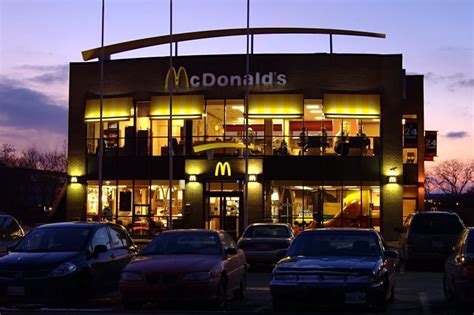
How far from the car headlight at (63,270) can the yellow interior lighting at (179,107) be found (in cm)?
2460

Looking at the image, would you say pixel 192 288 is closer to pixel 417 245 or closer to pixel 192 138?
pixel 417 245

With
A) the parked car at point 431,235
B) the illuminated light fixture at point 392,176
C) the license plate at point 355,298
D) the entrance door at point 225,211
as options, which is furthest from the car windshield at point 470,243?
the entrance door at point 225,211

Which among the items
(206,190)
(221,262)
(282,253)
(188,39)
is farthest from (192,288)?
(188,39)

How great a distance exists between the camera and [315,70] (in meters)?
39.4

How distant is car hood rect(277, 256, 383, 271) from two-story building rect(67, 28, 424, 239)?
2346cm

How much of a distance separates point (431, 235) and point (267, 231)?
5.05 metres

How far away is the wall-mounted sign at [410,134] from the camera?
43491mm

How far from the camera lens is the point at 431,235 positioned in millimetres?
25281

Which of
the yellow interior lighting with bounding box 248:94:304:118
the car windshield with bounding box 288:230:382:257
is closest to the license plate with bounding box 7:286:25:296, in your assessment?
the car windshield with bounding box 288:230:382:257

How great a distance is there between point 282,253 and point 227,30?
30.2 m

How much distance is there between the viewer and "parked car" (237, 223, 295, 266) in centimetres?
2462

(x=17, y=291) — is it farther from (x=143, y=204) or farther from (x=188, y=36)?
(x=188, y=36)

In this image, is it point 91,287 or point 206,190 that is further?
point 206,190

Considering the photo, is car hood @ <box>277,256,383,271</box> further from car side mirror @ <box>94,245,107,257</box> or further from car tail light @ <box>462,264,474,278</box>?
car side mirror @ <box>94,245,107,257</box>
